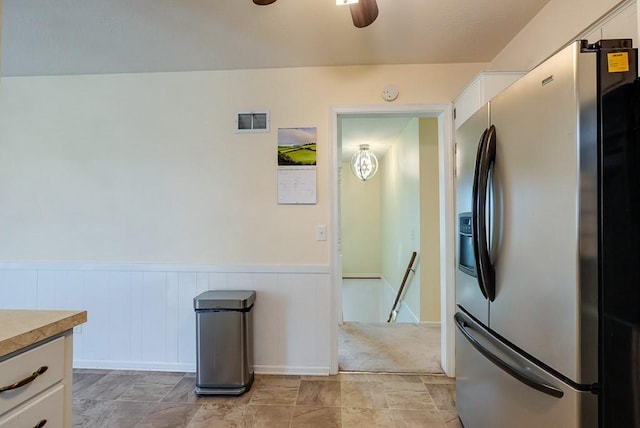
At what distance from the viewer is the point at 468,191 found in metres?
1.52

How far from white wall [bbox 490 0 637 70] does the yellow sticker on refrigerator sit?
62 centimetres

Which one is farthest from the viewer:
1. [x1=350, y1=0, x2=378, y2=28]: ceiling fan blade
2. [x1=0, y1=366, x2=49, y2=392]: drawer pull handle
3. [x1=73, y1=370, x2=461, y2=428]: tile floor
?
[x1=73, y1=370, x2=461, y2=428]: tile floor

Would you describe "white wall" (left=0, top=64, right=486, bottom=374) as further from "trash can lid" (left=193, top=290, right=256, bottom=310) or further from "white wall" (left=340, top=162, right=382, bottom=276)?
"white wall" (left=340, top=162, right=382, bottom=276)

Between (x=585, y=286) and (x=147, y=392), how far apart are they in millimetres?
2629

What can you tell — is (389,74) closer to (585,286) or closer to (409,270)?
(585,286)

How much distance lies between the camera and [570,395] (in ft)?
3.11

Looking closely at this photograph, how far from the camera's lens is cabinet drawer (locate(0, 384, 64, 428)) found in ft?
2.73

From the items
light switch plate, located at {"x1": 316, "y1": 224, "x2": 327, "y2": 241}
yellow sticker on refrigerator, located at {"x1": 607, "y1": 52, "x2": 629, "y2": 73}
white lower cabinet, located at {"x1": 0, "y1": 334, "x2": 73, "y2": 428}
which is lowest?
white lower cabinet, located at {"x1": 0, "y1": 334, "x2": 73, "y2": 428}

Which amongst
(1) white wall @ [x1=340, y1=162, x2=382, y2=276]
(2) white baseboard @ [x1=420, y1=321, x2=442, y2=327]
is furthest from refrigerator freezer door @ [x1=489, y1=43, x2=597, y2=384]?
(1) white wall @ [x1=340, y1=162, x2=382, y2=276]

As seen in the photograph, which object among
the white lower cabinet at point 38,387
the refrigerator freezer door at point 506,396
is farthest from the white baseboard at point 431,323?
the white lower cabinet at point 38,387

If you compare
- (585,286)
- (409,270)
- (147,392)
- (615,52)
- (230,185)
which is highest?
(615,52)

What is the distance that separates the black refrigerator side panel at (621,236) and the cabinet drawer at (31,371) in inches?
65.1

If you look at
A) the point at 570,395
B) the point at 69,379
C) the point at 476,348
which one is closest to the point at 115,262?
the point at 69,379

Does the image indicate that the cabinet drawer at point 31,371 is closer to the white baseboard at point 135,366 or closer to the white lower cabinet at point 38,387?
the white lower cabinet at point 38,387
